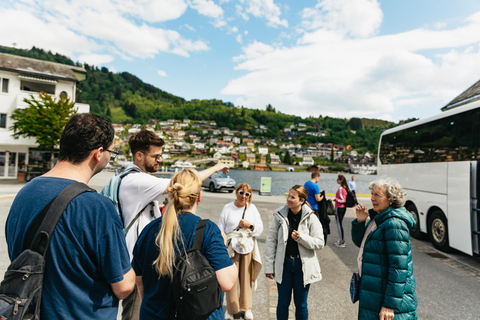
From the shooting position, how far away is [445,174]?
7.95 metres

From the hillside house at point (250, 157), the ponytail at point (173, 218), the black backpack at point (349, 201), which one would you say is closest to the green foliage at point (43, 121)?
the black backpack at point (349, 201)

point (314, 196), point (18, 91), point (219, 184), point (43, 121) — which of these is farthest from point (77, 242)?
point (18, 91)

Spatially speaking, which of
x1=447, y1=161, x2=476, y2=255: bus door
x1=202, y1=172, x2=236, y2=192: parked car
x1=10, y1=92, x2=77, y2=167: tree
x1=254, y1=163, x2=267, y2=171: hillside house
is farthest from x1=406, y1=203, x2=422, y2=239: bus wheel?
x1=254, y1=163, x2=267, y2=171: hillside house

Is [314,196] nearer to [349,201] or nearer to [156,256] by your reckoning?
[349,201]

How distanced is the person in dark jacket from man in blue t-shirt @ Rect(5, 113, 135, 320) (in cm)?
207

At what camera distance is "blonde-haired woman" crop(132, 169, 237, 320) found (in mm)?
1729

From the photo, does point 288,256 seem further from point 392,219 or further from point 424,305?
point 424,305

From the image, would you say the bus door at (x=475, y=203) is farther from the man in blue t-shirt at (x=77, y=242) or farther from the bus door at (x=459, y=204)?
the man in blue t-shirt at (x=77, y=242)

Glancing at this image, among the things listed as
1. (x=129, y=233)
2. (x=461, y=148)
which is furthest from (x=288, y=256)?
(x=461, y=148)

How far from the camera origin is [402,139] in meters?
10.6

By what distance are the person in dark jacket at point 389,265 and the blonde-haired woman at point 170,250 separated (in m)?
1.45

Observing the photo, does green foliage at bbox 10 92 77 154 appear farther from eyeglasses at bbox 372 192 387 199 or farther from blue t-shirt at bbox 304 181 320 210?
eyeglasses at bbox 372 192 387 199

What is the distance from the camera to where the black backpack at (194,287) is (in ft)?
5.25

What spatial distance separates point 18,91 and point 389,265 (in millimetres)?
29623
